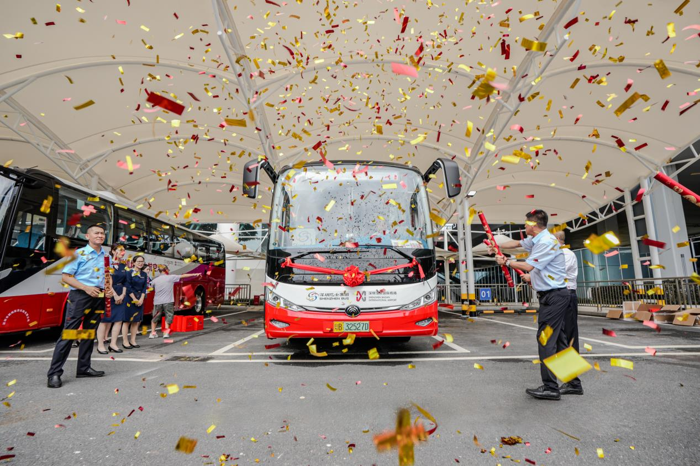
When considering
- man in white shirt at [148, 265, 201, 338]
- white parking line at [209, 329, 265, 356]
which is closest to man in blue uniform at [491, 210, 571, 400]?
white parking line at [209, 329, 265, 356]

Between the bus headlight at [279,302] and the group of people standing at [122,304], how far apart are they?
2.74 m

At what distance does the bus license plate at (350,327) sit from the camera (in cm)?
527

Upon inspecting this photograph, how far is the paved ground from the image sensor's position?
2.49 metres

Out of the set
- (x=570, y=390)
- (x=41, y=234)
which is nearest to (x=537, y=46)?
(x=570, y=390)

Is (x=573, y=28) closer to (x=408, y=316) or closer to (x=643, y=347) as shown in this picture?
(x=643, y=347)

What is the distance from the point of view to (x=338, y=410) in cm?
333

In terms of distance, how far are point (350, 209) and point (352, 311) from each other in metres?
1.65

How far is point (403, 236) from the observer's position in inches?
232

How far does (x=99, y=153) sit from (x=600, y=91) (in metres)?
18.5

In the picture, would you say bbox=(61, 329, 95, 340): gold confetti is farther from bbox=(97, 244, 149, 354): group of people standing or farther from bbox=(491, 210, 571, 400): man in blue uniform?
bbox=(491, 210, 571, 400): man in blue uniform

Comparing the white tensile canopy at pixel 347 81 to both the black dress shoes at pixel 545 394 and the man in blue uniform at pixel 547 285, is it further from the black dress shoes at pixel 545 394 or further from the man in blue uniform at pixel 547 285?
the black dress shoes at pixel 545 394

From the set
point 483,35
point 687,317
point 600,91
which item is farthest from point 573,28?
point 687,317

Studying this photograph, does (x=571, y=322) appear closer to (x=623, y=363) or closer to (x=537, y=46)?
(x=623, y=363)

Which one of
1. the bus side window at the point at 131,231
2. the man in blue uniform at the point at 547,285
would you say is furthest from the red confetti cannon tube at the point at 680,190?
the bus side window at the point at 131,231
